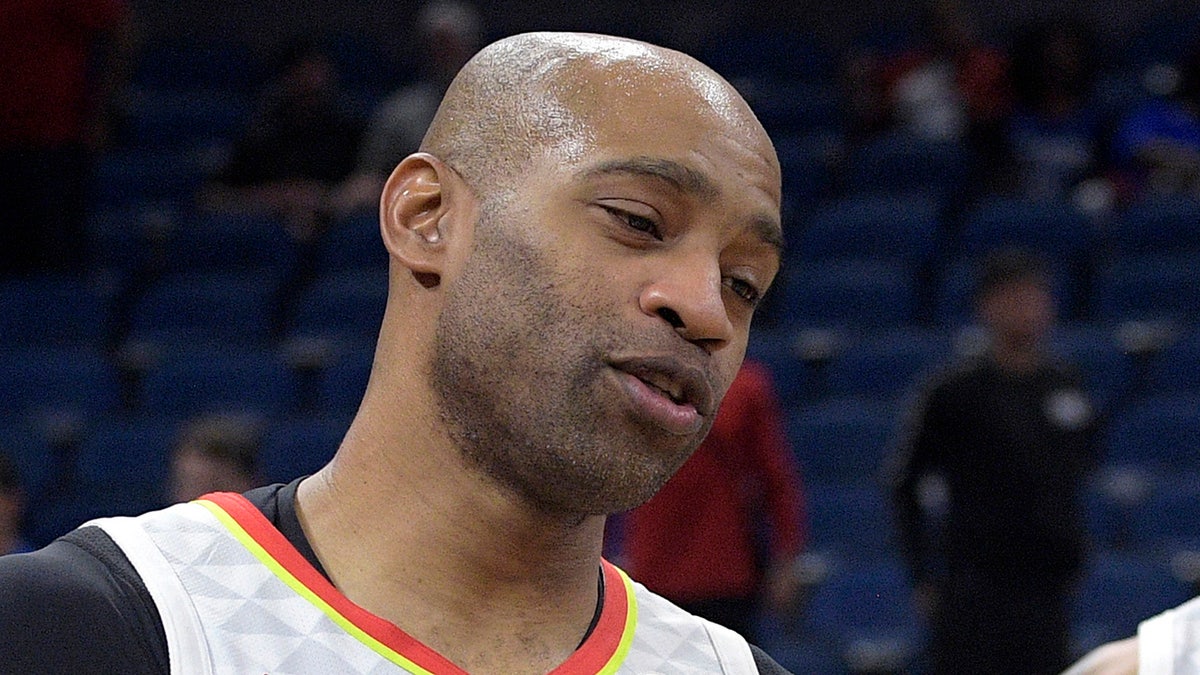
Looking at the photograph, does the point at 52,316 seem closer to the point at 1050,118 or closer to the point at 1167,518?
the point at 1050,118

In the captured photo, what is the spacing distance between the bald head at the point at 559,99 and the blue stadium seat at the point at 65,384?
18.8 ft

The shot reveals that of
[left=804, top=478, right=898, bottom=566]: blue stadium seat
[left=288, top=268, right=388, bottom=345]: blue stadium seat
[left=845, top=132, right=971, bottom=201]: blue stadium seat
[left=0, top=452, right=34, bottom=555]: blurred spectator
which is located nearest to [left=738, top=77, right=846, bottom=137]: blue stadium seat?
[left=845, top=132, right=971, bottom=201]: blue stadium seat

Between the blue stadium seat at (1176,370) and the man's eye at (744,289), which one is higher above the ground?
the man's eye at (744,289)

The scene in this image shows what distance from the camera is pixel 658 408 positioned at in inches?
57.4

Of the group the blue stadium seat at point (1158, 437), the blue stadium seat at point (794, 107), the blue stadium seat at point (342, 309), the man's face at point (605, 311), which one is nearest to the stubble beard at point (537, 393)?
the man's face at point (605, 311)

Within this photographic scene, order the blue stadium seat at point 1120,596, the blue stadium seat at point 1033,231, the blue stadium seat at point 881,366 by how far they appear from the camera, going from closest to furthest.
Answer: the blue stadium seat at point 1120,596 < the blue stadium seat at point 881,366 < the blue stadium seat at point 1033,231

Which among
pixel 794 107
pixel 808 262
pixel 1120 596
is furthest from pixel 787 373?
pixel 794 107

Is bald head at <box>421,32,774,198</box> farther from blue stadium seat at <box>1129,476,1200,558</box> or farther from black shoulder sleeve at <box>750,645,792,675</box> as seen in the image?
blue stadium seat at <box>1129,476,1200,558</box>

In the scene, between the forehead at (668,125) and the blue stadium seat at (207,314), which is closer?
the forehead at (668,125)

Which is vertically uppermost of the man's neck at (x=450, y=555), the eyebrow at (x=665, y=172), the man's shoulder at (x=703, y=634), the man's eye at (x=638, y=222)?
the eyebrow at (x=665, y=172)

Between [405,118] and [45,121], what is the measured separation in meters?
1.56

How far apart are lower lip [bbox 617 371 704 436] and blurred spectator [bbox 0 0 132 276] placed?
653cm

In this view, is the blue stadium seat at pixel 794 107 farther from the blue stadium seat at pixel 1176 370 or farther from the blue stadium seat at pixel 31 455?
the blue stadium seat at pixel 31 455

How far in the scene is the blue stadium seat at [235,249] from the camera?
789 centimetres
